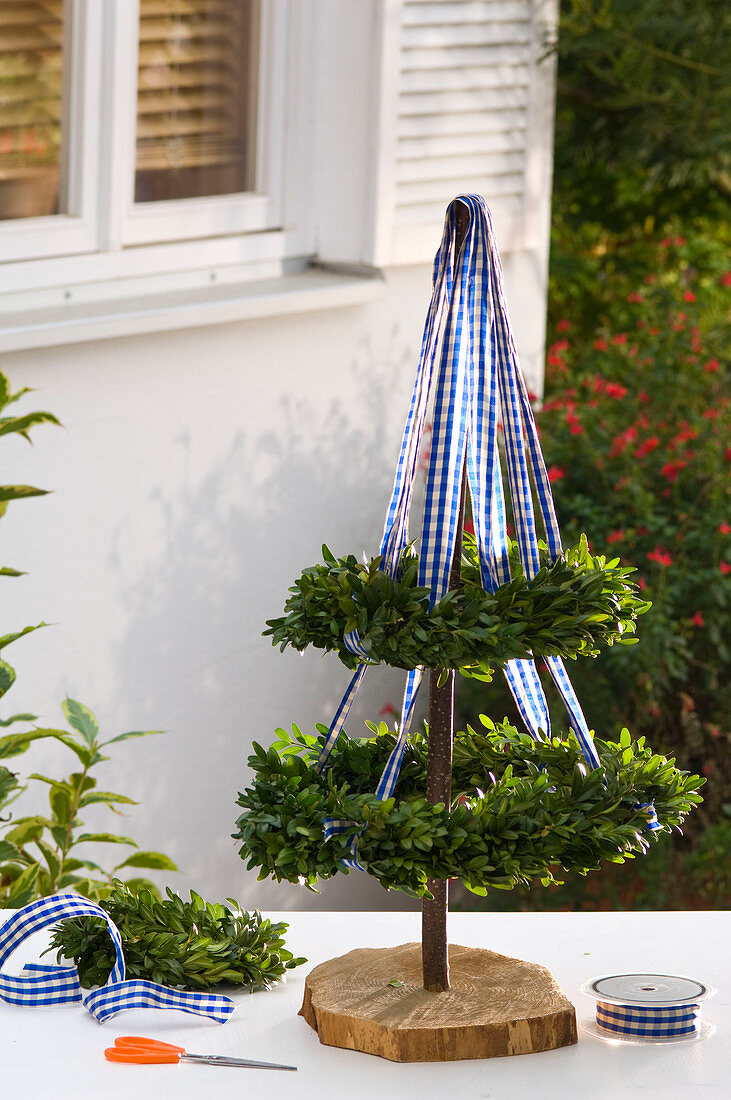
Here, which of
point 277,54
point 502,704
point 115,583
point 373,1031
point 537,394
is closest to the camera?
point 373,1031

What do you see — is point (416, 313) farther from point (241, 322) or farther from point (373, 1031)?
point (373, 1031)

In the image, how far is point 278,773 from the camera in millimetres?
1322

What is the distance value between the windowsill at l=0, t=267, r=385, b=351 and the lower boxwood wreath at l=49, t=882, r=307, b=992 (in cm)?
134

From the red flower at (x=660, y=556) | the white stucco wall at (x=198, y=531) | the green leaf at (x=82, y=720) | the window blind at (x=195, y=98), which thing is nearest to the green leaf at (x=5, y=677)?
the green leaf at (x=82, y=720)

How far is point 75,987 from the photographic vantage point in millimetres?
1409

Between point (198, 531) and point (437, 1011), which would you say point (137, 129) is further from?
point (437, 1011)

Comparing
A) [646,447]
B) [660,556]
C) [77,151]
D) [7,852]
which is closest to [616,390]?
[646,447]

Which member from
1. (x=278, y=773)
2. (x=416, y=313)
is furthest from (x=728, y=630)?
(x=278, y=773)

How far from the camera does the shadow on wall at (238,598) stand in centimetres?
301

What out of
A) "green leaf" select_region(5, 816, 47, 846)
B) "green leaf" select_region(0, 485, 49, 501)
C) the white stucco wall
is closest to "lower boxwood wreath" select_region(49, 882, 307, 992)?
Answer: "green leaf" select_region(0, 485, 49, 501)

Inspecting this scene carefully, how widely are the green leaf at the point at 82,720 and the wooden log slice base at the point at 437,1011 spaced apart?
93 cm

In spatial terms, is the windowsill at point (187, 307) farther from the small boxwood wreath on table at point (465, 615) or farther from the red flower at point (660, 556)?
the small boxwood wreath on table at point (465, 615)

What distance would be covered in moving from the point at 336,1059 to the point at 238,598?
1.94 metres

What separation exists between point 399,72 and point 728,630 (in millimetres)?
1573
